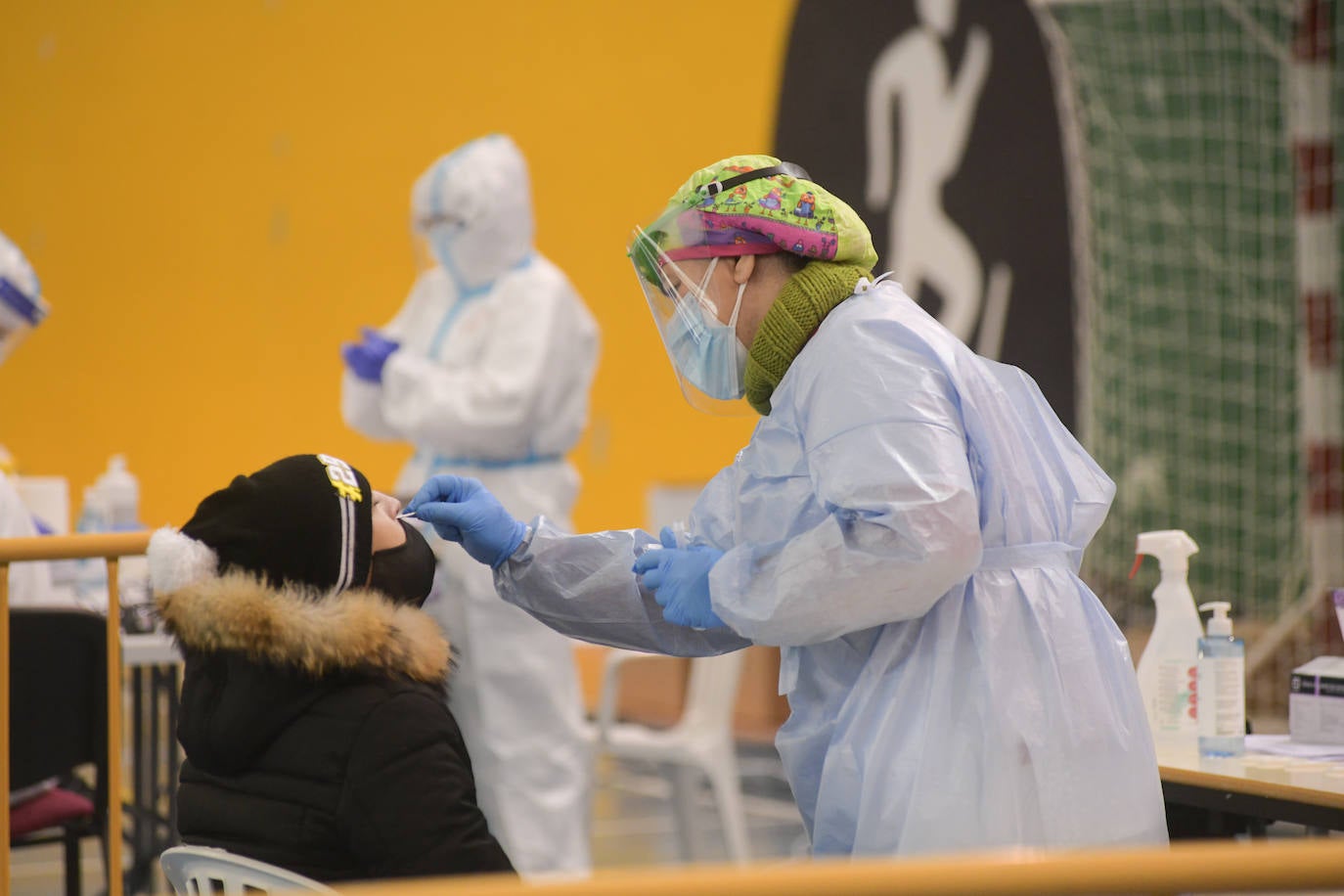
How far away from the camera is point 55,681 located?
2607mm

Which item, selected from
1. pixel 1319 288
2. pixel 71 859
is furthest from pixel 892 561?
pixel 1319 288

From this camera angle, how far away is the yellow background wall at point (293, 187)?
5.47 m

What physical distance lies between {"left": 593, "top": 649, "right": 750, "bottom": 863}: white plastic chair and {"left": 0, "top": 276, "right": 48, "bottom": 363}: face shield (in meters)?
1.70

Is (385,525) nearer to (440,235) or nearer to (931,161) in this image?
(440,235)

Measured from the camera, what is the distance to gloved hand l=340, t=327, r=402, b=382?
408cm

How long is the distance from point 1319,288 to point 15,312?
4412 millimetres

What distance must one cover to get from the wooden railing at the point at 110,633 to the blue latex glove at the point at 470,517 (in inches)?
21.0

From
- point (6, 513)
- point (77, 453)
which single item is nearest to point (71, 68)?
point (77, 453)

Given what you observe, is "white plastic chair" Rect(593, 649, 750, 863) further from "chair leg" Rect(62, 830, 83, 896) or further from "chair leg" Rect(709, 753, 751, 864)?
"chair leg" Rect(62, 830, 83, 896)

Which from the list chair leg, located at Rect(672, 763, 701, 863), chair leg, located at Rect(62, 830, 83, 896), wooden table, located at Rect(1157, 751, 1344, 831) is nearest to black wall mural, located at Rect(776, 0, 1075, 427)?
chair leg, located at Rect(672, 763, 701, 863)

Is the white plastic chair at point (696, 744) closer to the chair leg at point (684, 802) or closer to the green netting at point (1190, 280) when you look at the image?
the chair leg at point (684, 802)

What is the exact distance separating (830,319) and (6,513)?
6.02 feet

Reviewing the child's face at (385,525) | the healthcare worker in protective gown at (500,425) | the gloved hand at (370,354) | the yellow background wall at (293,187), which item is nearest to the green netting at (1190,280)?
the yellow background wall at (293,187)

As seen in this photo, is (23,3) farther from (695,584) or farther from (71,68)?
(695,584)
